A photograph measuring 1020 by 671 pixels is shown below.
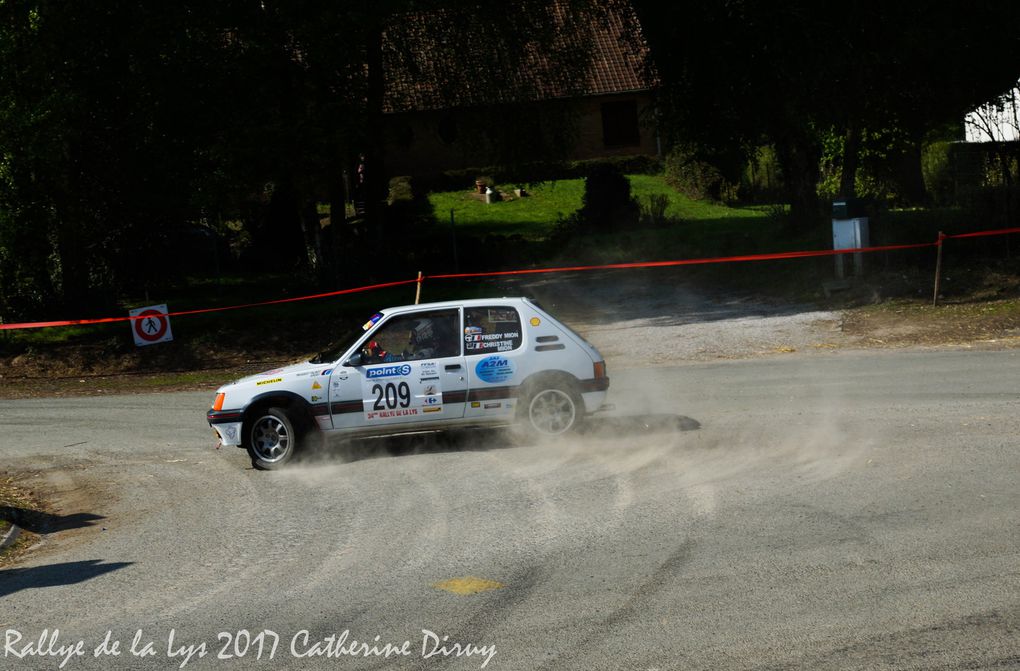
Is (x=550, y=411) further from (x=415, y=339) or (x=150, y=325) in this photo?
(x=150, y=325)

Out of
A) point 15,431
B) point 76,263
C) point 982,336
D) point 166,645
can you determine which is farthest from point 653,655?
point 76,263

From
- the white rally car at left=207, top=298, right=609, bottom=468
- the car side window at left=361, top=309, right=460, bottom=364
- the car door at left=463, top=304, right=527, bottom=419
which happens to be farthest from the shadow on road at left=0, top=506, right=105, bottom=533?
the car door at left=463, top=304, right=527, bottom=419

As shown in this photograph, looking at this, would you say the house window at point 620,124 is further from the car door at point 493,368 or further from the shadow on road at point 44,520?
the shadow on road at point 44,520

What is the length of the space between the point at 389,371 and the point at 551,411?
1791 mm

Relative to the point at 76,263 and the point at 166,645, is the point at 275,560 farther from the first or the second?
the point at 76,263

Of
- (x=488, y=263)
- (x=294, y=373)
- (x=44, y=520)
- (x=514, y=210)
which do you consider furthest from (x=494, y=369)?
(x=514, y=210)

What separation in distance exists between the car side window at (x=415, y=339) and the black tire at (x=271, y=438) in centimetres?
109

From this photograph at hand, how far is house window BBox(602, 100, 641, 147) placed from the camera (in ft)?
157

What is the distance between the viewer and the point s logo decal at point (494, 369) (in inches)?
459

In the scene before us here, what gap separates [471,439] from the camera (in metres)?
12.4

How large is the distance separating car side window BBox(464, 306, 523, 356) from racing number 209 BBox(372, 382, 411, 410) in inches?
31.1

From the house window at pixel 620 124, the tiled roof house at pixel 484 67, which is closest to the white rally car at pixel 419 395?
the tiled roof house at pixel 484 67

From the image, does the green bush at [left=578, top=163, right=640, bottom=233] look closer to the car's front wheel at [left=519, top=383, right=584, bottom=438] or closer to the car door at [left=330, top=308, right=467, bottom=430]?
the car's front wheel at [left=519, top=383, right=584, bottom=438]

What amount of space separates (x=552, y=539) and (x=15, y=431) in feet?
34.8
